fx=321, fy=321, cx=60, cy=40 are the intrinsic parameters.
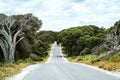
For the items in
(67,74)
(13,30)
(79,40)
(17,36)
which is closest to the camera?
(67,74)

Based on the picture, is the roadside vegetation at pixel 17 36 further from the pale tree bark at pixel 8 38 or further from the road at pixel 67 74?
the road at pixel 67 74

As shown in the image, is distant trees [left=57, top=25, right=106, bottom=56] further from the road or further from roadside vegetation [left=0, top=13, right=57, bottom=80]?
the road

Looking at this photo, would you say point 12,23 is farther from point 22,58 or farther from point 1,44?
point 22,58

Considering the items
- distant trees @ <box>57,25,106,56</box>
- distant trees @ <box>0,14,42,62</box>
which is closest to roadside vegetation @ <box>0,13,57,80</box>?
distant trees @ <box>0,14,42,62</box>

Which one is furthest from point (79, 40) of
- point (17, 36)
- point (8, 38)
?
point (8, 38)

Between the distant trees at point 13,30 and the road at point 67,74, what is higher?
the distant trees at point 13,30

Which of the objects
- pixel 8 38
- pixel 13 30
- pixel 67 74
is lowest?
pixel 67 74

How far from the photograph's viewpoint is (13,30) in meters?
60.2

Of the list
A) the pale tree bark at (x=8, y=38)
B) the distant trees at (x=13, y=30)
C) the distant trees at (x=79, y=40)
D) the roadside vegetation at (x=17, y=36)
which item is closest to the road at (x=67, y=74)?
the roadside vegetation at (x=17, y=36)

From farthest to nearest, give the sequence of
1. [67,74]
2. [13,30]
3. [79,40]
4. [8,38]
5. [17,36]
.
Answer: [79,40] → [17,36] → [13,30] → [8,38] → [67,74]

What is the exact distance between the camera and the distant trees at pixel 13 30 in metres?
54.9

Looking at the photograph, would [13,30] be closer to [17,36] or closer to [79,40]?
[17,36]

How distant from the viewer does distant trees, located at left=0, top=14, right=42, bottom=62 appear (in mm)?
54875

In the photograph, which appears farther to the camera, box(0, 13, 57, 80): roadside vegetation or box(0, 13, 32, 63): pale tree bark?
box(0, 13, 57, 80): roadside vegetation
